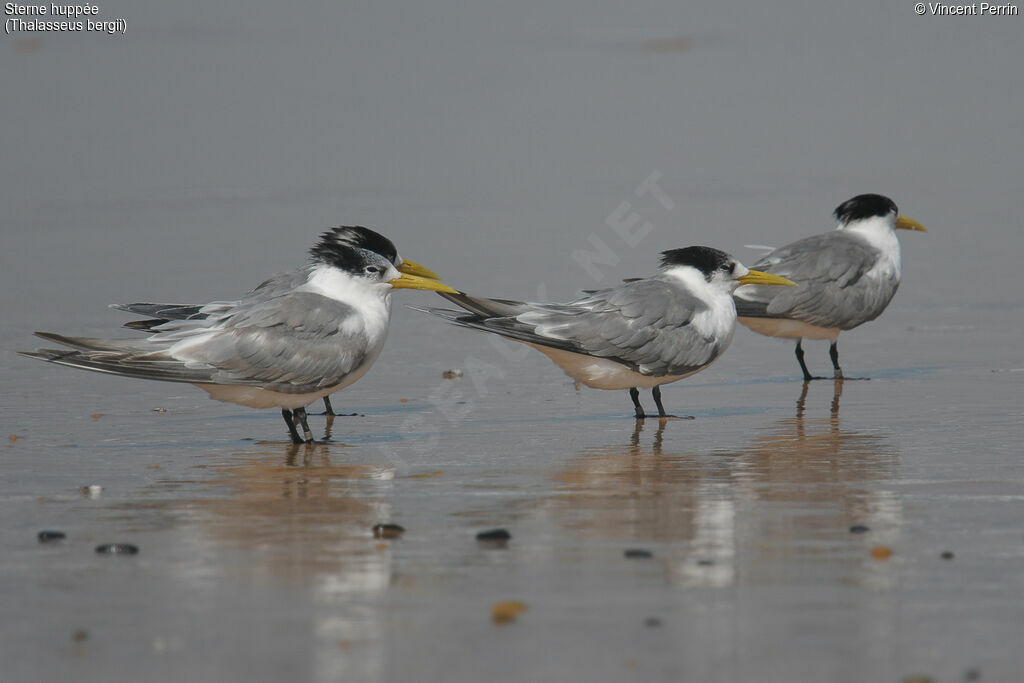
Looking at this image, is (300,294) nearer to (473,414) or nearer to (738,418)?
(473,414)

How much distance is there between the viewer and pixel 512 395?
7680mm

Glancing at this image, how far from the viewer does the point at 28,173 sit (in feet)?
47.8

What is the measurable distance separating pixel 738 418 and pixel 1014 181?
7.94 meters

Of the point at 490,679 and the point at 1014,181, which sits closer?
the point at 490,679

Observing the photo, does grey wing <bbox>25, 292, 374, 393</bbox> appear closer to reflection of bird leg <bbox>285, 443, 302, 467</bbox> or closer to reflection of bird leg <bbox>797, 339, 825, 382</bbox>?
reflection of bird leg <bbox>285, 443, 302, 467</bbox>

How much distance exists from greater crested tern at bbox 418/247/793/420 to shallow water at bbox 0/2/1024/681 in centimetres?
27

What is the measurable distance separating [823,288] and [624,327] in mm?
1948

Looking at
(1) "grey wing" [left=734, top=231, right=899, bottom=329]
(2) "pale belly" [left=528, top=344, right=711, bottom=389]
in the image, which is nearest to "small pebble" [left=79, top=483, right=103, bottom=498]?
(2) "pale belly" [left=528, top=344, right=711, bottom=389]

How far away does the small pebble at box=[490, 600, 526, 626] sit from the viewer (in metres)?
3.80

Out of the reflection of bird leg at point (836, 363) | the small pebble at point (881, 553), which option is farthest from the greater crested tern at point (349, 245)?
the small pebble at point (881, 553)

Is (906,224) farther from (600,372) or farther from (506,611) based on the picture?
(506,611)

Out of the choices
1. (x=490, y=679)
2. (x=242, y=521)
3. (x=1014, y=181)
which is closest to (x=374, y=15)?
(x=1014, y=181)

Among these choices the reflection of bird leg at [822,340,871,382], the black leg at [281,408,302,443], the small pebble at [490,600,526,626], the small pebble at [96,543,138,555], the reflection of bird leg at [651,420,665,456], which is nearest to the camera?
the small pebble at [490,600,526,626]

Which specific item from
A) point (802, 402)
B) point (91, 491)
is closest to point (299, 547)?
point (91, 491)
